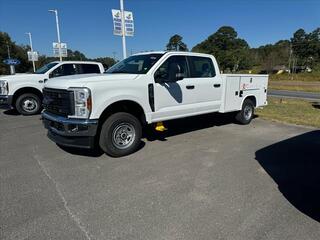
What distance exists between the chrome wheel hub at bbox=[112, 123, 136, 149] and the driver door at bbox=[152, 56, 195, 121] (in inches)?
24.5

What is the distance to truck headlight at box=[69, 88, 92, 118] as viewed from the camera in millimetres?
4348

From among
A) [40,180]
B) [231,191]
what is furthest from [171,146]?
[40,180]

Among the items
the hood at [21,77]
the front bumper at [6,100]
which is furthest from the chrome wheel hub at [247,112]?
the front bumper at [6,100]

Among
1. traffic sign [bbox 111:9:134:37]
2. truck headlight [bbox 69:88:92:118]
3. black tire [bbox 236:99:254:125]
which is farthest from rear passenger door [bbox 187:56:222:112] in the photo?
traffic sign [bbox 111:9:134:37]

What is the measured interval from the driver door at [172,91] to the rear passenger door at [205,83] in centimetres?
19

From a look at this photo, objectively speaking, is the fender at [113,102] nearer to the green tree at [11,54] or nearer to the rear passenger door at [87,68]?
the rear passenger door at [87,68]

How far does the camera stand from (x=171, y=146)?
5.73m

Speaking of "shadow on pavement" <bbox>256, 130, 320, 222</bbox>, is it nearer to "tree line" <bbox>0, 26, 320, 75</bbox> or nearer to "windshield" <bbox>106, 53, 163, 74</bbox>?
"windshield" <bbox>106, 53, 163, 74</bbox>

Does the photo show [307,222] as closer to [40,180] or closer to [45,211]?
[45,211]

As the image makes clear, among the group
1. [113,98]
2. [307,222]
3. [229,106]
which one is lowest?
[307,222]

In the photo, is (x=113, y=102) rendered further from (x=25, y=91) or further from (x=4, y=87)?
(x=4, y=87)

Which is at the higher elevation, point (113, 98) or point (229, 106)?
point (113, 98)

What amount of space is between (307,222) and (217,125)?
5122 mm

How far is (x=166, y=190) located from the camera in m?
3.65
